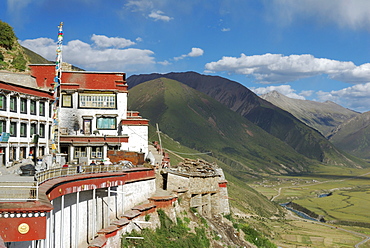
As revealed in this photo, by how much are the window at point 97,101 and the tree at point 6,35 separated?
1011 inches

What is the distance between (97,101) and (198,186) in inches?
673

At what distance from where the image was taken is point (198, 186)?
163ft

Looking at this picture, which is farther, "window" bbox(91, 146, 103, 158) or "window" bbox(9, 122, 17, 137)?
"window" bbox(91, 146, 103, 158)

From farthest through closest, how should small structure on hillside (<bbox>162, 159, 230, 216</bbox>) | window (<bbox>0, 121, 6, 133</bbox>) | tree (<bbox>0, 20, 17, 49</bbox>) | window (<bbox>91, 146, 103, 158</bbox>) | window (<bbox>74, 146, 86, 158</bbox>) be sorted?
tree (<bbox>0, 20, 17, 49</bbox>)
window (<bbox>91, 146, 103, 158</bbox>)
window (<bbox>74, 146, 86, 158</bbox>)
small structure on hillside (<bbox>162, 159, 230, 216</bbox>)
window (<bbox>0, 121, 6, 133</bbox>)

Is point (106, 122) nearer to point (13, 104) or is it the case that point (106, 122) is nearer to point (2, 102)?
point (13, 104)

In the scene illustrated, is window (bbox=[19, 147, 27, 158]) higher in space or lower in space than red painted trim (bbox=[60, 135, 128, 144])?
lower

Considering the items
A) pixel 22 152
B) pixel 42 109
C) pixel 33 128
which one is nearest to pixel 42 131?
pixel 33 128

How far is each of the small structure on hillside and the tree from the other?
126 ft

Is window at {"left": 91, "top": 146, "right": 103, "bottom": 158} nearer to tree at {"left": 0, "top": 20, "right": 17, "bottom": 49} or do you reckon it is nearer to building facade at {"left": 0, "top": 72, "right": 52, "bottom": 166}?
building facade at {"left": 0, "top": 72, "right": 52, "bottom": 166}

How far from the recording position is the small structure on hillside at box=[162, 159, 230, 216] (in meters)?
46.4

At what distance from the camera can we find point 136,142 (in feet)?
178

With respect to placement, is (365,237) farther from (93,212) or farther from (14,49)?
(93,212)

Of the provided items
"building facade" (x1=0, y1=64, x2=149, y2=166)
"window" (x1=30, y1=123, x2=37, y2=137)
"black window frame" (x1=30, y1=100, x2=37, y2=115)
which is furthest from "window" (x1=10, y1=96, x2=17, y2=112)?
"building facade" (x1=0, y1=64, x2=149, y2=166)

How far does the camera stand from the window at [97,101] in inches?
2174
